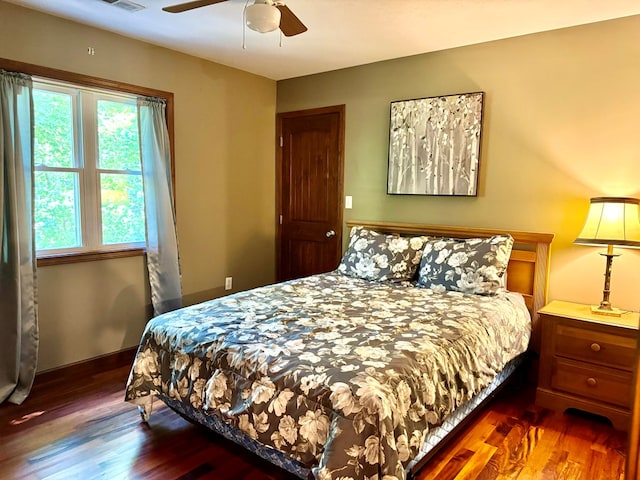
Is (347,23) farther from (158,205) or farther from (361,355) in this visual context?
(361,355)

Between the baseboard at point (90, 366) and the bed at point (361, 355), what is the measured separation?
1.04 m

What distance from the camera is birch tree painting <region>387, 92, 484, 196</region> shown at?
133 inches

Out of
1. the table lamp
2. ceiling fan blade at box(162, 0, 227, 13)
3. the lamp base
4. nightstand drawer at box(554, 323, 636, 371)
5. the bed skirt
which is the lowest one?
the bed skirt

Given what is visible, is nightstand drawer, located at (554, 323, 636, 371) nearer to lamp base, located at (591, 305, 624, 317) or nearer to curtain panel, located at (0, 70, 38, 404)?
lamp base, located at (591, 305, 624, 317)

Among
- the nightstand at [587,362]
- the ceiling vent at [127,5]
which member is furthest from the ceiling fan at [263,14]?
the nightstand at [587,362]

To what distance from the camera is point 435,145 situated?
3.54m

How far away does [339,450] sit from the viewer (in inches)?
62.0

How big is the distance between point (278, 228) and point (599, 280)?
2868 mm

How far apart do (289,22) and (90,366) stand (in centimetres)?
273

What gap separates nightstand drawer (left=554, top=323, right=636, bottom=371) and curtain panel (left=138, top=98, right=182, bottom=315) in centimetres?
282

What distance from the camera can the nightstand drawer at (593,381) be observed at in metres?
2.55

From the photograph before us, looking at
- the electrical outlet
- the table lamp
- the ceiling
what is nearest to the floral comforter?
the table lamp

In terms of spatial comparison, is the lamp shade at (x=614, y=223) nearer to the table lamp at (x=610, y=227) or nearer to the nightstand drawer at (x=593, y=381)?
the table lamp at (x=610, y=227)

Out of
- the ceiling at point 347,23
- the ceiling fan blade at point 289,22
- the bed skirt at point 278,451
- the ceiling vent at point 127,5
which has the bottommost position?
the bed skirt at point 278,451
